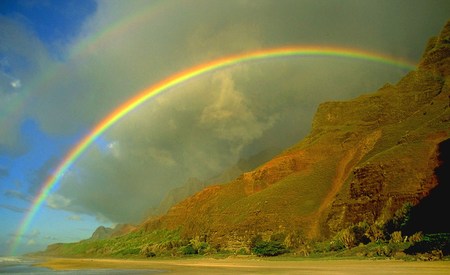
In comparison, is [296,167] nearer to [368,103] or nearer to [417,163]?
[368,103]

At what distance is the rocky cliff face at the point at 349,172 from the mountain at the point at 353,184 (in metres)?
0.21

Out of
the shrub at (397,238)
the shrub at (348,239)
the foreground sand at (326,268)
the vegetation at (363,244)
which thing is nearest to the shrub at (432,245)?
the vegetation at (363,244)

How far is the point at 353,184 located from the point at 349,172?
65.4ft

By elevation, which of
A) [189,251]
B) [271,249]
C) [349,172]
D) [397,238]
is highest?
[349,172]

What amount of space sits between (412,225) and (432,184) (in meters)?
13.6

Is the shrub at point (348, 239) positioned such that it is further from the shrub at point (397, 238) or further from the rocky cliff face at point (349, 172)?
the shrub at point (397, 238)

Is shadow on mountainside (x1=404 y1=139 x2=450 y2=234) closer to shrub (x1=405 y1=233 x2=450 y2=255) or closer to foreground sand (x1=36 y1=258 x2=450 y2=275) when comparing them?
shrub (x1=405 y1=233 x2=450 y2=255)

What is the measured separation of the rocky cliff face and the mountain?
21 cm

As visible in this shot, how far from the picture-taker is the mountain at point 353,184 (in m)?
55.7

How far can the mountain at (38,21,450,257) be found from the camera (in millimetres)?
55688

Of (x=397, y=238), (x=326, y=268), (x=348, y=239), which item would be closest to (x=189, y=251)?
(x=348, y=239)

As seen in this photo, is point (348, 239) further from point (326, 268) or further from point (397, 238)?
point (326, 268)

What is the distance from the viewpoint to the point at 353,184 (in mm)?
67812

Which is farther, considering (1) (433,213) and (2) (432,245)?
(1) (433,213)
